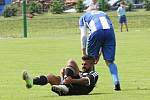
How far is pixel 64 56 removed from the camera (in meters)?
22.1

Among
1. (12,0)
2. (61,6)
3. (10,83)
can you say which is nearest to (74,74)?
(10,83)

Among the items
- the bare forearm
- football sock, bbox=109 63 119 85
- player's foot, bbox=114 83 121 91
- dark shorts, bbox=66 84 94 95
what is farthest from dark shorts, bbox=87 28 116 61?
the bare forearm

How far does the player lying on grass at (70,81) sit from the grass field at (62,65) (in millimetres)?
168

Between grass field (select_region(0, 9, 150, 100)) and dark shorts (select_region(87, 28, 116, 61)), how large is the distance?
0.72m

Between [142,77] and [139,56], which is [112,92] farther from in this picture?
[139,56]

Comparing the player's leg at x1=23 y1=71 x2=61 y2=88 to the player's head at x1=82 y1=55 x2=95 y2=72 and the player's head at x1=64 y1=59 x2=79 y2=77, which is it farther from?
the player's head at x1=82 y1=55 x2=95 y2=72

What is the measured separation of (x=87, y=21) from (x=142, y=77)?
2925 mm

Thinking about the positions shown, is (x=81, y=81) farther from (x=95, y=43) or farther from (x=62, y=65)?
(x=62, y=65)

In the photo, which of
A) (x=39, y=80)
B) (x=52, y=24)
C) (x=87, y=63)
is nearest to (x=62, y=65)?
(x=87, y=63)

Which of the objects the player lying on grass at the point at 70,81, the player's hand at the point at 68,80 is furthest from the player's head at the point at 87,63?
the player's hand at the point at 68,80

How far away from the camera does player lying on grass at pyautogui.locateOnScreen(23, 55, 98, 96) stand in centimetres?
1175

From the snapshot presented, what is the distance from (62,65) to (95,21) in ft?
20.0

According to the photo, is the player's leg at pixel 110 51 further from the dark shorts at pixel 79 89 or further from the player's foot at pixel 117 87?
the dark shorts at pixel 79 89

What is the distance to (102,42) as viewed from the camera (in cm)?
1305
